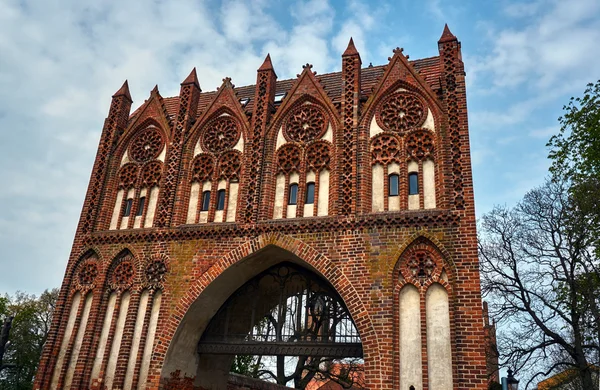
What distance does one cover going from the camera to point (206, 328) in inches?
523

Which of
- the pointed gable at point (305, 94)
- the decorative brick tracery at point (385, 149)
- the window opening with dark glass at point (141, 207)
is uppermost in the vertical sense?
the pointed gable at point (305, 94)

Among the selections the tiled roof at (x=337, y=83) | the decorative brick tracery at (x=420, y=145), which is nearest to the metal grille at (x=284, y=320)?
the decorative brick tracery at (x=420, y=145)


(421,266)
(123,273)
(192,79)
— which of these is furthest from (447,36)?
(123,273)

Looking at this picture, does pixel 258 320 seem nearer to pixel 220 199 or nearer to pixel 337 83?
pixel 220 199

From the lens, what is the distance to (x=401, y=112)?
12.6 m

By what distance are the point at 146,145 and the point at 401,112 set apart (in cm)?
750

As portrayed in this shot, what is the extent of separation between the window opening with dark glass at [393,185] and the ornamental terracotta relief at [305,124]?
223 cm

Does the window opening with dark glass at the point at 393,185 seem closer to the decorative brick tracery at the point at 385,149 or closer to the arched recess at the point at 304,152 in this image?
the decorative brick tracery at the point at 385,149

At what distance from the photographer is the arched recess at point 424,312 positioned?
9812mm

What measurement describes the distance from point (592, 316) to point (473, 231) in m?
6.01

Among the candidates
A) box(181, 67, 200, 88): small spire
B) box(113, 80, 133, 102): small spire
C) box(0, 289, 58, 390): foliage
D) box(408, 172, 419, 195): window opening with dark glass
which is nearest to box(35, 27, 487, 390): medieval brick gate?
box(408, 172, 419, 195): window opening with dark glass

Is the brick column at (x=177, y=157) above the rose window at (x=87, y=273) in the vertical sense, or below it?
above

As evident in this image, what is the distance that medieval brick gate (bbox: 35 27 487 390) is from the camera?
1042cm

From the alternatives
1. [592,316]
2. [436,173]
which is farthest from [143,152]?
[592,316]
